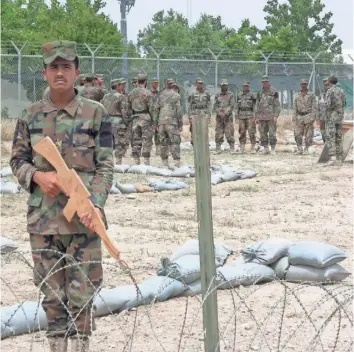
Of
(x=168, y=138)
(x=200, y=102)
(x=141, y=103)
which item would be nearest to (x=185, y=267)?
(x=141, y=103)

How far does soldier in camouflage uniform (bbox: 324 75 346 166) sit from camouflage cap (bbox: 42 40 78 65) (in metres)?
10.8

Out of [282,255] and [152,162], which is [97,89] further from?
[282,255]

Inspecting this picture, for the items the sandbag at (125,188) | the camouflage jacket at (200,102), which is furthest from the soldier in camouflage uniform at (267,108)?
the sandbag at (125,188)

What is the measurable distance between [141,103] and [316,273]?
27.1 feet

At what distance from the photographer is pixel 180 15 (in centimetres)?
7388

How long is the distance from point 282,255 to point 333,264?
1.11ft

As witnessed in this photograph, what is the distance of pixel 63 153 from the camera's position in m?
3.42

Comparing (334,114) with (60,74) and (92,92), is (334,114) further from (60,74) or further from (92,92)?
(60,74)

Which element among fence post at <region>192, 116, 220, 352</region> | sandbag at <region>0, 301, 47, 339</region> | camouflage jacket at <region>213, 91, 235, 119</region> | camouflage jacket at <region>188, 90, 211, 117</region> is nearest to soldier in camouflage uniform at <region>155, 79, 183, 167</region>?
camouflage jacket at <region>188, 90, 211, 117</region>

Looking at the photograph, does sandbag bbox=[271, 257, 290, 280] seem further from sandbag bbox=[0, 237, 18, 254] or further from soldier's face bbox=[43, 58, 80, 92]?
soldier's face bbox=[43, 58, 80, 92]

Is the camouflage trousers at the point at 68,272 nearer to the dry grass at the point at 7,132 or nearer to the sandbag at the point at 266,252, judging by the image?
the sandbag at the point at 266,252

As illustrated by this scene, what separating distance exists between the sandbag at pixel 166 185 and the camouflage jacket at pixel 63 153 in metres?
7.44

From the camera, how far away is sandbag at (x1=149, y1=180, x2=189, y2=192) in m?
11.0

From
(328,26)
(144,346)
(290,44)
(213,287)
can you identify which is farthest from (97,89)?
(328,26)
